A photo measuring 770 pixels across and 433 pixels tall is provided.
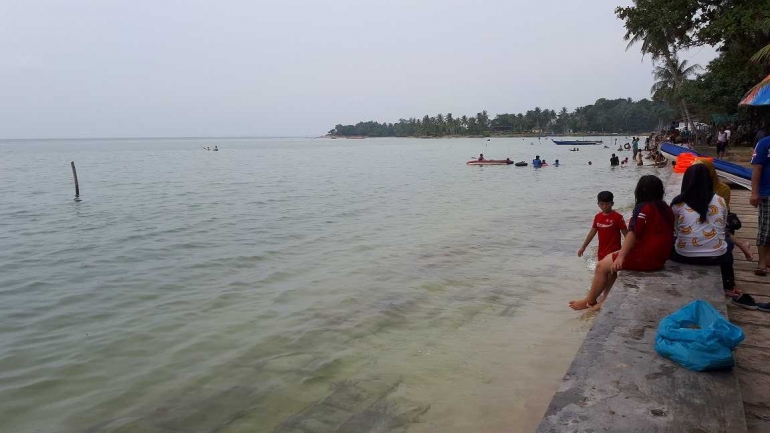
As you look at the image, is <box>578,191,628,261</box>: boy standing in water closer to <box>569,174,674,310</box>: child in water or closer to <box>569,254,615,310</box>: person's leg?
<box>569,254,615,310</box>: person's leg

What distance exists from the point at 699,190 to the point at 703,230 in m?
0.41

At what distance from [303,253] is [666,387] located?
980cm

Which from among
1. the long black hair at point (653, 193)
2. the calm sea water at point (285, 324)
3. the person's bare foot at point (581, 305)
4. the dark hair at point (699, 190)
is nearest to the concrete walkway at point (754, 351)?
the dark hair at point (699, 190)

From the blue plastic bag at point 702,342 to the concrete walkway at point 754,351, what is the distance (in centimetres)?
24

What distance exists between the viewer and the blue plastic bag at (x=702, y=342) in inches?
117

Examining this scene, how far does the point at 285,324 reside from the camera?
7086 millimetres

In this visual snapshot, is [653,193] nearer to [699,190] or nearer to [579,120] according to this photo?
[699,190]

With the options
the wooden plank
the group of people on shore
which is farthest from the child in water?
the wooden plank

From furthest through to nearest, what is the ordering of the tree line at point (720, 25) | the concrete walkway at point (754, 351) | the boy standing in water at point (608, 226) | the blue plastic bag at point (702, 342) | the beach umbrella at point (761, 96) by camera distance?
the tree line at point (720, 25)
the beach umbrella at point (761, 96)
the boy standing in water at point (608, 226)
the blue plastic bag at point (702, 342)
the concrete walkway at point (754, 351)

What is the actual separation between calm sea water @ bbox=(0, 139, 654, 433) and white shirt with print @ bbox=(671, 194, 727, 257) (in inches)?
68.7

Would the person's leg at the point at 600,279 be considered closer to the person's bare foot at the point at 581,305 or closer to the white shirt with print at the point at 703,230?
the person's bare foot at the point at 581,305

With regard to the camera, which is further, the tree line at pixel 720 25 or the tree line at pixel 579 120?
the tree line at pixel 579 120

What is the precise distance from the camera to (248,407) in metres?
4.86

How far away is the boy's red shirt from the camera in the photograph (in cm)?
623
